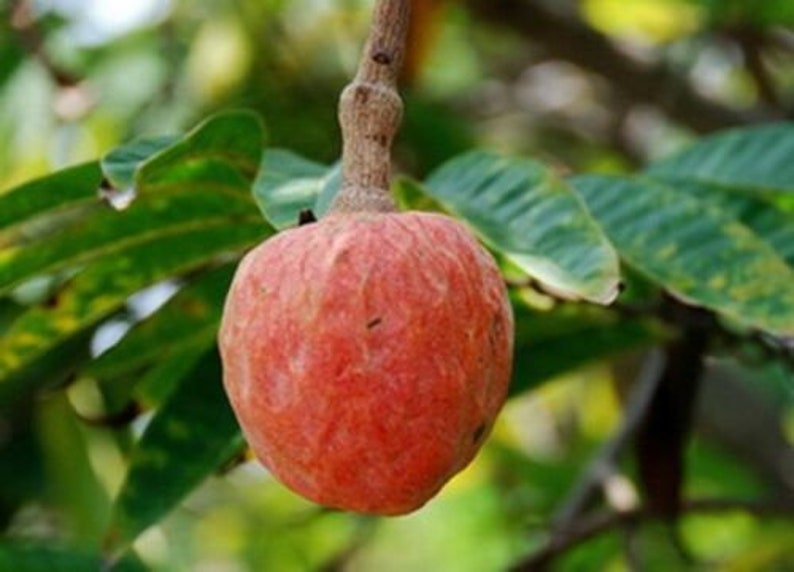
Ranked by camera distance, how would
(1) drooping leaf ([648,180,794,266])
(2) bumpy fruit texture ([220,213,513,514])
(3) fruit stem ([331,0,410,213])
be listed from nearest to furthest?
(2) bumpy fruit texture ([220,213,513,514]) → (3) fruit stem ([331,0,410,213]) → (1) drooping leaf ([648,180,794,266])

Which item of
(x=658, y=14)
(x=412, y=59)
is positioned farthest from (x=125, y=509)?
(x=658, y=14)

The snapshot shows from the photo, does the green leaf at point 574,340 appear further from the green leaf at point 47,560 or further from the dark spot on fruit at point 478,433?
the dark spot on fruit at point 478,433

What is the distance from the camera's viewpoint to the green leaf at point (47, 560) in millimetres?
1352

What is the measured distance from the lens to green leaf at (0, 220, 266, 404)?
118 cm

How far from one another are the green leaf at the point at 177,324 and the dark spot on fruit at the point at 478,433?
447mm

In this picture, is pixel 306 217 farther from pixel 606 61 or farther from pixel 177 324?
pixel 606 61

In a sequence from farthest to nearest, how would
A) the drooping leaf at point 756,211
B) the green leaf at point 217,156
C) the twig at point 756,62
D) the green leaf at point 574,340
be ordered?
the twig at point 756,62 < the green leaf at point 574,340 < the drooping leaf at point 756,211 < the green leaf at point 217,156

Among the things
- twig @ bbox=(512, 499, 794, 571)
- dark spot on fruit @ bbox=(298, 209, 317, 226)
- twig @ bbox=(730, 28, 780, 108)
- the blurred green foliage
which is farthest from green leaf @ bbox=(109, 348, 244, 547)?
twig @ bbox=(730, 28, 780, 108)

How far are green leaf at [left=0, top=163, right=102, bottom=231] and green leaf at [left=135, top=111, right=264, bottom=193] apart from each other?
33 mm

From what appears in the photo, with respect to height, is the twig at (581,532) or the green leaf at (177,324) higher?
the green leaf at (177,324)

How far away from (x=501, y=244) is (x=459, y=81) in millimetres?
1911

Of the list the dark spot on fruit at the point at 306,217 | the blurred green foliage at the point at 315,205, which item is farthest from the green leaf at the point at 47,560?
the dark spot on fruit at the point at 306,217

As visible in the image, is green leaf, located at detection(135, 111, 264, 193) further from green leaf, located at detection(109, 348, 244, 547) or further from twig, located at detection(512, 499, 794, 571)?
twig, located at detection(512, 499, 794, 571)

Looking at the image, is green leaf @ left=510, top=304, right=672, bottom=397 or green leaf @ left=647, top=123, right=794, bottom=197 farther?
green leaf @ left=510, top=304, right=672, bottom=397
